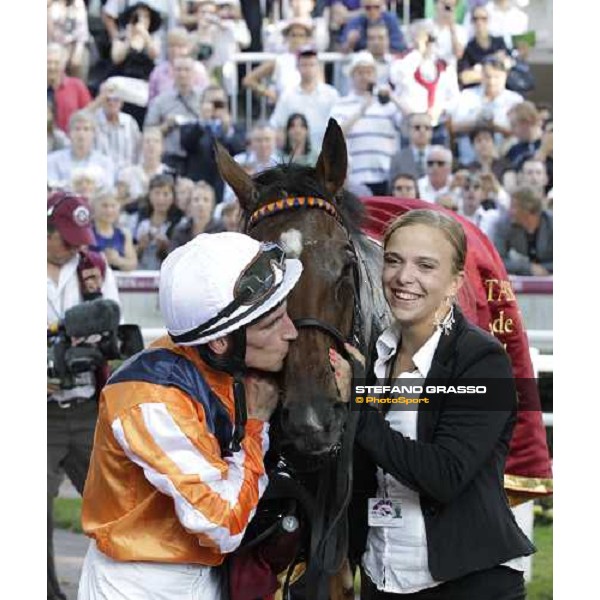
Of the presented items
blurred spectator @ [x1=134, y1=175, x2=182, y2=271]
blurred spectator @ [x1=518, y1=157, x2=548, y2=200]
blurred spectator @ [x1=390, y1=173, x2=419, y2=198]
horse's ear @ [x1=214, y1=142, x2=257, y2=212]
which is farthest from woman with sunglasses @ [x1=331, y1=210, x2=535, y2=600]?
blurred spectator @ [x1=134, y1=175, x2=182, y2=271]

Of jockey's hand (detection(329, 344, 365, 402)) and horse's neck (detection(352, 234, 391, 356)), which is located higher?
horse's neck (detection(352, 234, 391, 356))

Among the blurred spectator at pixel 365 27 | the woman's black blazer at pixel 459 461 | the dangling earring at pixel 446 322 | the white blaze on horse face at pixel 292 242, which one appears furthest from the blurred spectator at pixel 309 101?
the woman's black blazer at pixel 459 461

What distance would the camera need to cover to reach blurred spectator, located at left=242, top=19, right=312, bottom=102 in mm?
4973

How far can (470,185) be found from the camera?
4.75m

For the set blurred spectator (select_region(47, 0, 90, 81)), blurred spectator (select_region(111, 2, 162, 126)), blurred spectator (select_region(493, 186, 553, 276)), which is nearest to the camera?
blurred spectator (select_region(493, 186, 553, 276))

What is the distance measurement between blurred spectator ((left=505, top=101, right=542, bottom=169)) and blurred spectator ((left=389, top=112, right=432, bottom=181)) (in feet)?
1.09

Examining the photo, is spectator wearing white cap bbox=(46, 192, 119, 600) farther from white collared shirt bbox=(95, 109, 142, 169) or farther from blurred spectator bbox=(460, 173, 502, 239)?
blurred spectator bbox=(460, 173, 502, 239)

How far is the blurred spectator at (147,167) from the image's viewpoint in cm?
507

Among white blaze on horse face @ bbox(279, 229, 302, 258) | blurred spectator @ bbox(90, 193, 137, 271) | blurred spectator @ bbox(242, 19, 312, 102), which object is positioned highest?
blurred spectator @ bbox(242, 19, 312, 102)

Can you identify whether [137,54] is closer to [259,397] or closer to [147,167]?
[147,167]
